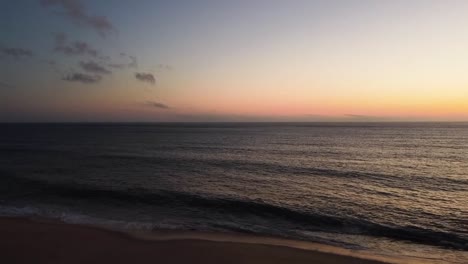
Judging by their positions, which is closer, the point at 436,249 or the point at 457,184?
the point at 436,249

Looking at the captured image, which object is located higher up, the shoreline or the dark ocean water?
the shoreline

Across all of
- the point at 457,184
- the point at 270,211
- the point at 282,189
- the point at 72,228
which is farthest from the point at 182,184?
the point at 457,184

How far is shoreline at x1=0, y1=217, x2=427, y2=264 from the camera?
1104cm

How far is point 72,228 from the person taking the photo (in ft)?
47.4

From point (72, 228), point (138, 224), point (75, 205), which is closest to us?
point (72, 228)

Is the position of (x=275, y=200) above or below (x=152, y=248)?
below

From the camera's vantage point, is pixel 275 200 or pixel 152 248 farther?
pixel 275 200

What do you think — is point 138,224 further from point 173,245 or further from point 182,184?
point 182,184

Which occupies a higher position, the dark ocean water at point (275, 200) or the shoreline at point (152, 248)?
the shoreline at point (152, 248)

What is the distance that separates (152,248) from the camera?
12258 millimetres

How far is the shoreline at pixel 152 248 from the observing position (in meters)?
11.0

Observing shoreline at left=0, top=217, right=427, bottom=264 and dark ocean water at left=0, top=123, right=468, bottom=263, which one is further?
dark ocean water at left=0, top=123, right=468, bottom=263

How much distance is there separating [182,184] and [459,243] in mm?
19263

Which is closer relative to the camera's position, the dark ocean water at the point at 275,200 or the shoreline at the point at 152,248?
the shoreline at the point at 152,248
